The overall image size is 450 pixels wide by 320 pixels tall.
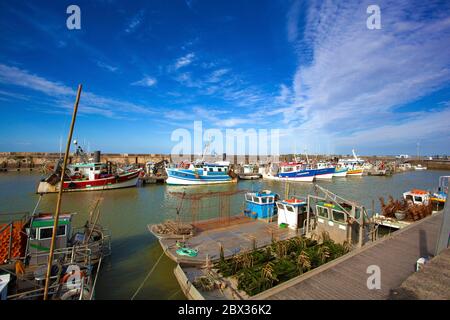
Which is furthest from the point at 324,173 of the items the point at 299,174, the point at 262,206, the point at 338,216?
the point at 338,216

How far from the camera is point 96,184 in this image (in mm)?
32625

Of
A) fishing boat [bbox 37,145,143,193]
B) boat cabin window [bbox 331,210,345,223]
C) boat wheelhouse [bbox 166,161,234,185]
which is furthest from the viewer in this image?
boat wheelhouse [bbox 166,161,234,185]

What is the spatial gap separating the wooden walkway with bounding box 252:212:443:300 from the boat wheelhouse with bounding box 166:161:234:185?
33323mm

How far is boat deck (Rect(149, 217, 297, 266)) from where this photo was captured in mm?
9953

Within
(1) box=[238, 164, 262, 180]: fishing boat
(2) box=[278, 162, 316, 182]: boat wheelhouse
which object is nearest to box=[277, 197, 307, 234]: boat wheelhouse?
(2) box=[278, 162, 316, 182]: boat wheelhouse

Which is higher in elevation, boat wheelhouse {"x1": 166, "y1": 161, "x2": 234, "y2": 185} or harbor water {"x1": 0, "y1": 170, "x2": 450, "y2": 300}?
boat wheelhouse {"x1": 166, "y1": 161, "x2": 234, "y2": 185}

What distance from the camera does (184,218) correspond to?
19.3 metres

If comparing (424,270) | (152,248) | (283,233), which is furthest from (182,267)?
(424,270)

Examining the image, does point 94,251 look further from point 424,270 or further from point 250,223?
point 424,270

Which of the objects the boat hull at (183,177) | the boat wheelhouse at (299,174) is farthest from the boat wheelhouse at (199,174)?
the boat wheelhouse at (299,174)

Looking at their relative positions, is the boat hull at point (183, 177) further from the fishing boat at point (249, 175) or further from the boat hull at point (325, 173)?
the boat hull at point (325, 173)

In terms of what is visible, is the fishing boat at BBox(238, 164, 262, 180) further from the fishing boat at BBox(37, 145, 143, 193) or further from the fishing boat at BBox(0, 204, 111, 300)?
the fishing boat at BBox(0, 204, 111, 300)

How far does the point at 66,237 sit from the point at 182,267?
17.4 feet

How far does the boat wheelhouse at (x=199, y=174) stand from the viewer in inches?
1569
